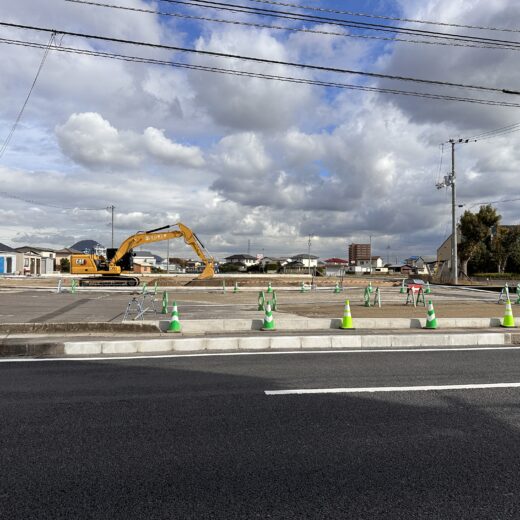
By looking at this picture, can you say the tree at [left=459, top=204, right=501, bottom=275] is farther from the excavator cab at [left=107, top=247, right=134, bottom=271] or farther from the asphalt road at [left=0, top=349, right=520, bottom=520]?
the asphalt road at [left=0, top=349, right=520, bottom=520]

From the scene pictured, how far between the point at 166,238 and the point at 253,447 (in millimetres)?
33192

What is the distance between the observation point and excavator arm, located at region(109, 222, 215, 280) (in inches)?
1385

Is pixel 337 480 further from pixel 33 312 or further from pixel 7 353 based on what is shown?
pixel 33 312

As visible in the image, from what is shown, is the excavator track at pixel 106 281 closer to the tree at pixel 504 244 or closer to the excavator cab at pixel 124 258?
the excavator cab at pixel 124 258

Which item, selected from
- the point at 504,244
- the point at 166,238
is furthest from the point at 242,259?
the point at 166,238

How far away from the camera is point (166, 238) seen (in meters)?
36.2

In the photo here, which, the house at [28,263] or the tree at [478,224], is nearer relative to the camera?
the tree at [478,224]

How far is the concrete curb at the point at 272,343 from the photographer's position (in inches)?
360

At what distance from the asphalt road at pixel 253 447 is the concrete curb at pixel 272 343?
2.21m

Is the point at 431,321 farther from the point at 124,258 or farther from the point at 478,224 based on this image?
the point at 478,224

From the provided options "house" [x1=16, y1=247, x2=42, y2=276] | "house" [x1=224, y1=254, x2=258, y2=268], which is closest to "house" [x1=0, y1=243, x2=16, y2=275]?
"house" [x1=16, y1=247, x2=42, y2=276]

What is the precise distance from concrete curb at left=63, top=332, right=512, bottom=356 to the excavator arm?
25968 mm

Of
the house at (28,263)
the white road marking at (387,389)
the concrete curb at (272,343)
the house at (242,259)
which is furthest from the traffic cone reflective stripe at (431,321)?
the house at (242,259)

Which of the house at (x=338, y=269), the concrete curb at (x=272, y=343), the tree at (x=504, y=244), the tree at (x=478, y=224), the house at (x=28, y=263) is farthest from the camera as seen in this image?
the house at (x=338, y=269)
